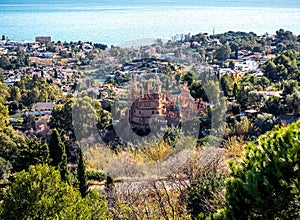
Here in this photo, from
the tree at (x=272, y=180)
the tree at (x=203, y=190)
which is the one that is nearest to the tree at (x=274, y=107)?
the tree at (x=203, y=190)

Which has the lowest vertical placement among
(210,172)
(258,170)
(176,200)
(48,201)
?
(176,200)

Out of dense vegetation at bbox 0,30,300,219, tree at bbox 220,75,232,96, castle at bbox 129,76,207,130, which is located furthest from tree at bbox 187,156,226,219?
tree at bbox 220,75,232,96

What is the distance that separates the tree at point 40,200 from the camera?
13.6ft

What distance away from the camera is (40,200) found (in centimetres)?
421

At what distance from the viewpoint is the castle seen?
365 inches

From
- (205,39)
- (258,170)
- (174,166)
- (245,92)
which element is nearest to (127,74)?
(245,92)

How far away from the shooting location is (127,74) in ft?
38.7

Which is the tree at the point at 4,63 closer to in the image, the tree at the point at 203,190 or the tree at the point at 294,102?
the tree at the point at 294,102

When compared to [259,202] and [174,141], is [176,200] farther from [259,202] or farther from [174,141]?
[259,202]

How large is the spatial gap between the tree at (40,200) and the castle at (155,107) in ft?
15.6

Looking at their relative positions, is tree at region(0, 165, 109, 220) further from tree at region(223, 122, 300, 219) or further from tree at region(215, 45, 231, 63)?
tree at region(215, 45, 231, 63)

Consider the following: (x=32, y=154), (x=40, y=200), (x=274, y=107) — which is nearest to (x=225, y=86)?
(x=274, y=107)

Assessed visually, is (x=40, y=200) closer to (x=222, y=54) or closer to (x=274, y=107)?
(x=274, y=107)

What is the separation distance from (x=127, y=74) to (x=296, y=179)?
31.5ft
